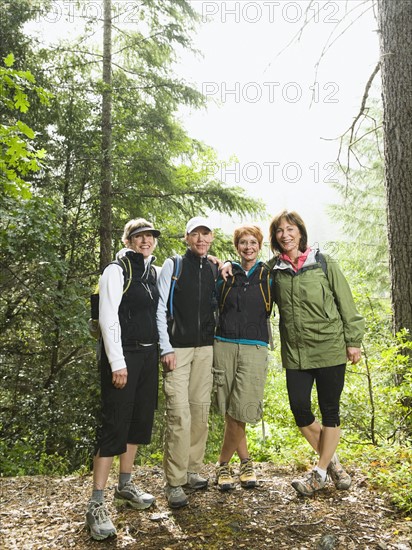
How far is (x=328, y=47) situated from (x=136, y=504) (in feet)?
18.2

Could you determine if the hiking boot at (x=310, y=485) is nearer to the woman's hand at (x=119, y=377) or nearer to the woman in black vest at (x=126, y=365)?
the woman in black vest at (x=126, y=365)

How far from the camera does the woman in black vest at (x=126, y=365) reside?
3576 millimetres

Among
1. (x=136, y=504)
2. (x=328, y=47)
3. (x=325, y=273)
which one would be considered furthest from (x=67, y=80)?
(x=136, y=504)

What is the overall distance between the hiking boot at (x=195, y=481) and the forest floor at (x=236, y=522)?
6cm

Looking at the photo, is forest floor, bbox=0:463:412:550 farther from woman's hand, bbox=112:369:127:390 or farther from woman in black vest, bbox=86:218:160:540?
woman's hand, bbox=112:369:127:390

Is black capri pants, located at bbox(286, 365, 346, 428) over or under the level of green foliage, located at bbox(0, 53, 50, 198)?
under

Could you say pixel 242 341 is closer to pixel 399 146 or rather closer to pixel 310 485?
pixel 310 485

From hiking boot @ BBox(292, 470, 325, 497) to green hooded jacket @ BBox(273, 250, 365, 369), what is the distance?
0.97 meters

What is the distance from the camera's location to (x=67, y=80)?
35.3 ft

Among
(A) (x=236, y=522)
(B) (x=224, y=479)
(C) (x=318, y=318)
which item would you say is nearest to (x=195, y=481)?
(B) (x=224, y=479)

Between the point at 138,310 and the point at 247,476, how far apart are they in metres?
1.89

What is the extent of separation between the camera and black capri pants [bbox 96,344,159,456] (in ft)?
11.9

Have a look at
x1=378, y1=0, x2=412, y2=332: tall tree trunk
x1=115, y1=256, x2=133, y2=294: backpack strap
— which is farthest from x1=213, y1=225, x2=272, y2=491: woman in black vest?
x1=378, y1=0, x2=412, y2=332: tall tree trunk

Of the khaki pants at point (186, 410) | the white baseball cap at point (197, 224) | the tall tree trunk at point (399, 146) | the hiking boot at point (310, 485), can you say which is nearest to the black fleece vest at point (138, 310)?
the khaki pants at point (186, 410)
